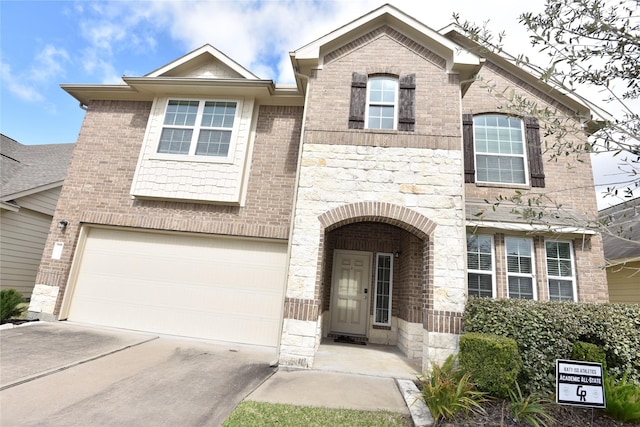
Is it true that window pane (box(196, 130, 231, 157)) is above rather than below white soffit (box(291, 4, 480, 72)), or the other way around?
below

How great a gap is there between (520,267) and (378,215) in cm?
417

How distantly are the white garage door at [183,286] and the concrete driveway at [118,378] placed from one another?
0.51 meters

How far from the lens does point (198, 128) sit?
328 inches

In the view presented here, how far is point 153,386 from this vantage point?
4531 millimetres

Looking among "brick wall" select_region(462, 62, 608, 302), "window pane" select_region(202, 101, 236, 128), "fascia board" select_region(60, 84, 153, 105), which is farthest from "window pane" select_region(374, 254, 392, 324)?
"fascia board" select_region(60, 84, 153, 105)

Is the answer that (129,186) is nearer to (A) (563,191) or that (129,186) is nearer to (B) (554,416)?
(B) (554,416)

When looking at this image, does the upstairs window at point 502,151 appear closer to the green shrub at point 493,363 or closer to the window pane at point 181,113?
the green shrub at point 493,363

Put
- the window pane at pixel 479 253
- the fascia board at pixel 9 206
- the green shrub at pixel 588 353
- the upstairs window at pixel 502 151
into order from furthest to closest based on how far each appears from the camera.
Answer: the fascia board at pixel 9 206, the upstairs window at pixel 502 151, the window pane at pixel 479 253, the green shrub at pixel 588 353

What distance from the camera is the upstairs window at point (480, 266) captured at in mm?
7477

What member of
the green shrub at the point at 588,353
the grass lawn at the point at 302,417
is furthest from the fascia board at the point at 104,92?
the green shrub at the point at 588,353

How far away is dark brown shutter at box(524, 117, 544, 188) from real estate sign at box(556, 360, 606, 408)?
5.46 meters

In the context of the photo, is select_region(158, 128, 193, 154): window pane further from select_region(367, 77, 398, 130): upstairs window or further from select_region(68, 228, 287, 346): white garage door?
select_region(367, 77, 398, 130): upstairs window

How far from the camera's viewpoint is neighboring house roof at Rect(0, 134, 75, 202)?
397 inches

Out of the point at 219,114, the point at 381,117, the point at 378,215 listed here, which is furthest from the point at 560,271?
the point at 219,114
